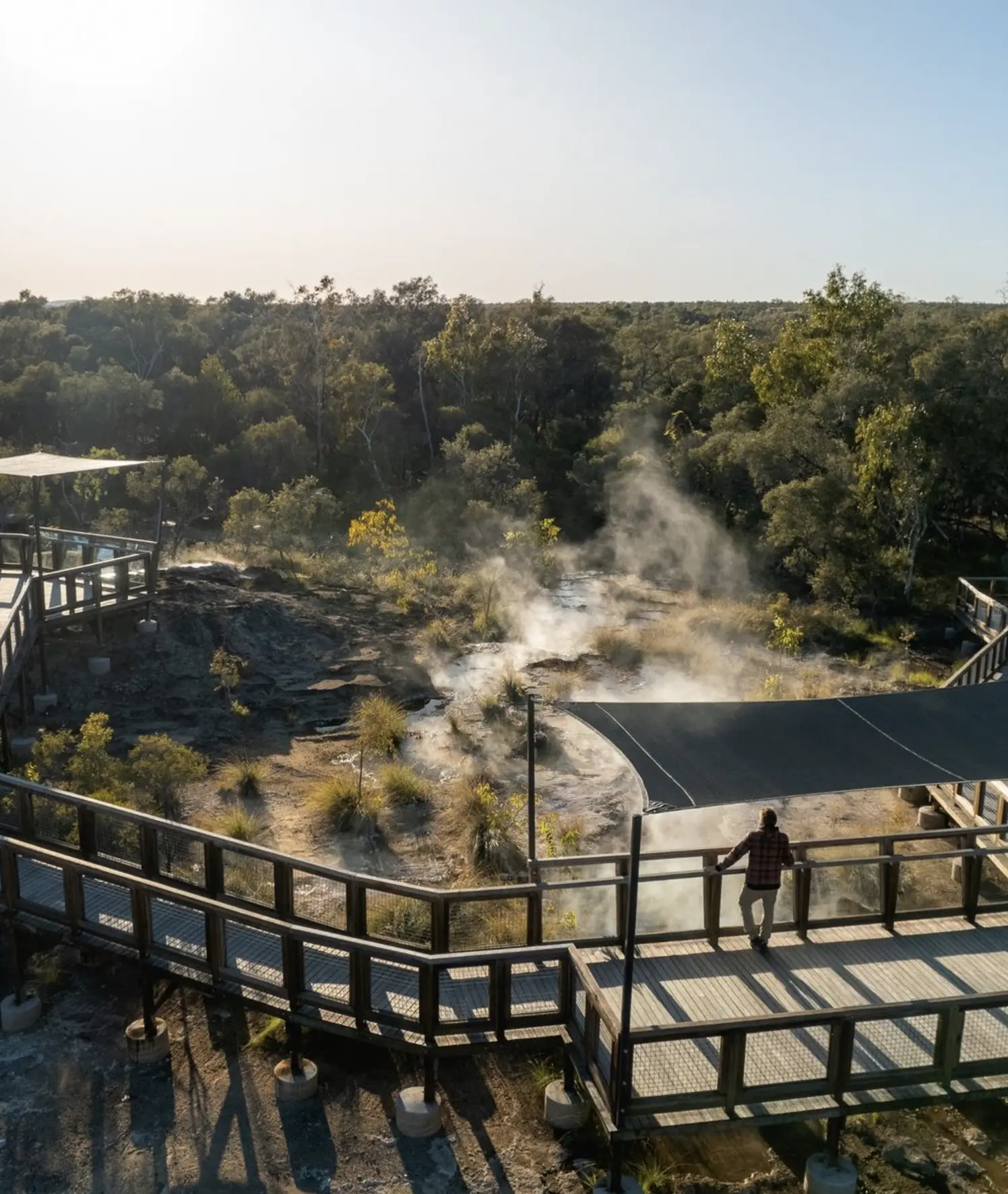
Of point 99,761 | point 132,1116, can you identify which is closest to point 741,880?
point 132,1116

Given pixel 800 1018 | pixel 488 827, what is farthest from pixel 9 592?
Result: pixel 800 1018

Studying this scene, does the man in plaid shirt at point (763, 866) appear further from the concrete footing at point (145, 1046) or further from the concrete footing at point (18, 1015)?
the concrete footing at point (18, 1015)

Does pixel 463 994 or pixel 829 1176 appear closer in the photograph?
pixel 829 1176

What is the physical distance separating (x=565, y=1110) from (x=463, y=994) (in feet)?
3.83

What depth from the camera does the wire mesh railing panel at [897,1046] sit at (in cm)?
716

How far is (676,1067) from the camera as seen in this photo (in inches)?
279

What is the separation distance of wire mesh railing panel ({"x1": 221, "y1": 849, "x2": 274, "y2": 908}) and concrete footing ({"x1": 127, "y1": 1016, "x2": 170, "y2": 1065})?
1486mm

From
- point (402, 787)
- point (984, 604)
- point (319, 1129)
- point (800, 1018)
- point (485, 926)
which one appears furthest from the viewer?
point (984, 604)

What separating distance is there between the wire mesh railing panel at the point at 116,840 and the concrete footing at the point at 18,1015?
145 centimetres

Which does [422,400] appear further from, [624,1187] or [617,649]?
[624,1187]

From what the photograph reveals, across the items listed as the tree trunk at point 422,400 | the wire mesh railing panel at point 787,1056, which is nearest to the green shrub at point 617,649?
the wire mesh railing panel at point 787,1056

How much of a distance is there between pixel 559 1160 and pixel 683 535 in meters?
26.6

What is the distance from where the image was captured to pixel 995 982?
8250 mm

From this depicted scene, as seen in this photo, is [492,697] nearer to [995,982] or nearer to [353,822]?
[353,822]
